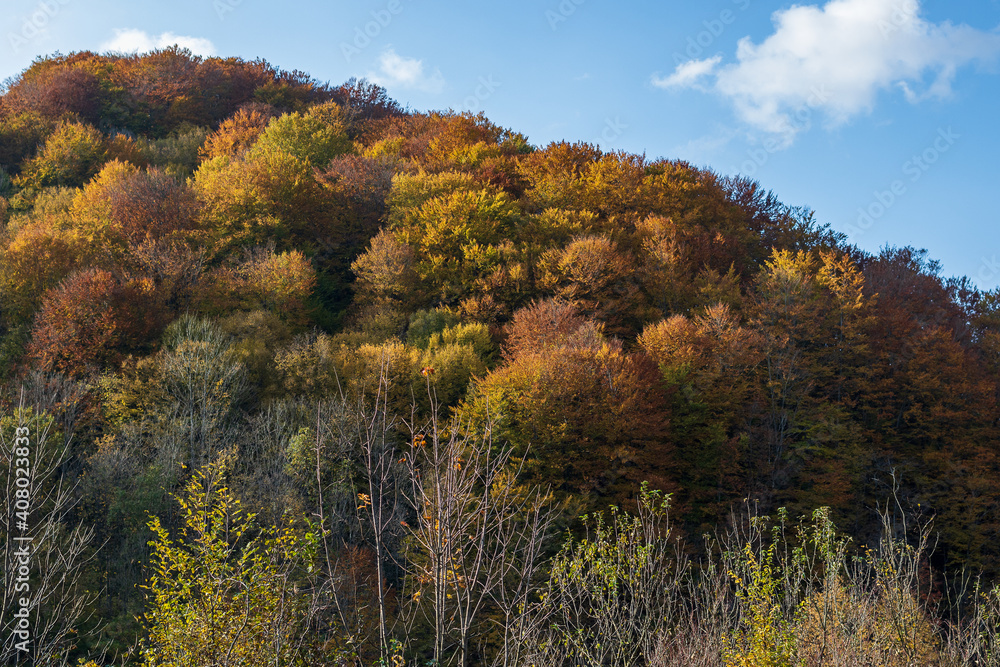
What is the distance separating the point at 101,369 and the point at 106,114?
36.7 m

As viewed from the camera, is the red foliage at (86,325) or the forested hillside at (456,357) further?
the red foliage at (86,325)

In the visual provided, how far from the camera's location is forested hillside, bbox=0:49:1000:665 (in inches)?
834

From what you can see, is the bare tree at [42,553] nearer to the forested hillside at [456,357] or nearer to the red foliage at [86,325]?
the forested hillside at [456,357]


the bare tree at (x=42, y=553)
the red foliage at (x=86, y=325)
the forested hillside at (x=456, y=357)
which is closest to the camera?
the bare tree at (x=42, y=553)

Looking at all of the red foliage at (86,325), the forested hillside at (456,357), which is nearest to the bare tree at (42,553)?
the forested hillside at (456,357)

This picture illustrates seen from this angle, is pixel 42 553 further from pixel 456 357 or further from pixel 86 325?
pixel 456 357

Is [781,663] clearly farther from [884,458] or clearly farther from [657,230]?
[657,230]

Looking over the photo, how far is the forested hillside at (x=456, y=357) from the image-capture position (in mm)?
21188

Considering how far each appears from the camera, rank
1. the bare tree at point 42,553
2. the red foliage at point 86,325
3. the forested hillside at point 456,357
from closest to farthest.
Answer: the bare tree at point 42,553, the forested hillside at point 456,357, the red foliage at point 86,325

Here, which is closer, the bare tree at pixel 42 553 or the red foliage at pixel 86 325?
the bare tree at pixel 42 553

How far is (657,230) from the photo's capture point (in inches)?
1519

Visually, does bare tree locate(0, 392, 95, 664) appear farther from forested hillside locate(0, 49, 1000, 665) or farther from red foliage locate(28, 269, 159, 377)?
red foliage locate(28, 269, 159, 377)

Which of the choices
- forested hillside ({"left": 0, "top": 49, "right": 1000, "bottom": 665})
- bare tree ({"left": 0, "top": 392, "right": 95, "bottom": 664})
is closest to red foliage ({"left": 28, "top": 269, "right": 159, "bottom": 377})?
forested hillside ({"left": 0, "top": 49, "right": 1000, "bottom": 665})

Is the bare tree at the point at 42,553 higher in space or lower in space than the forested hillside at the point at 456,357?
lower
